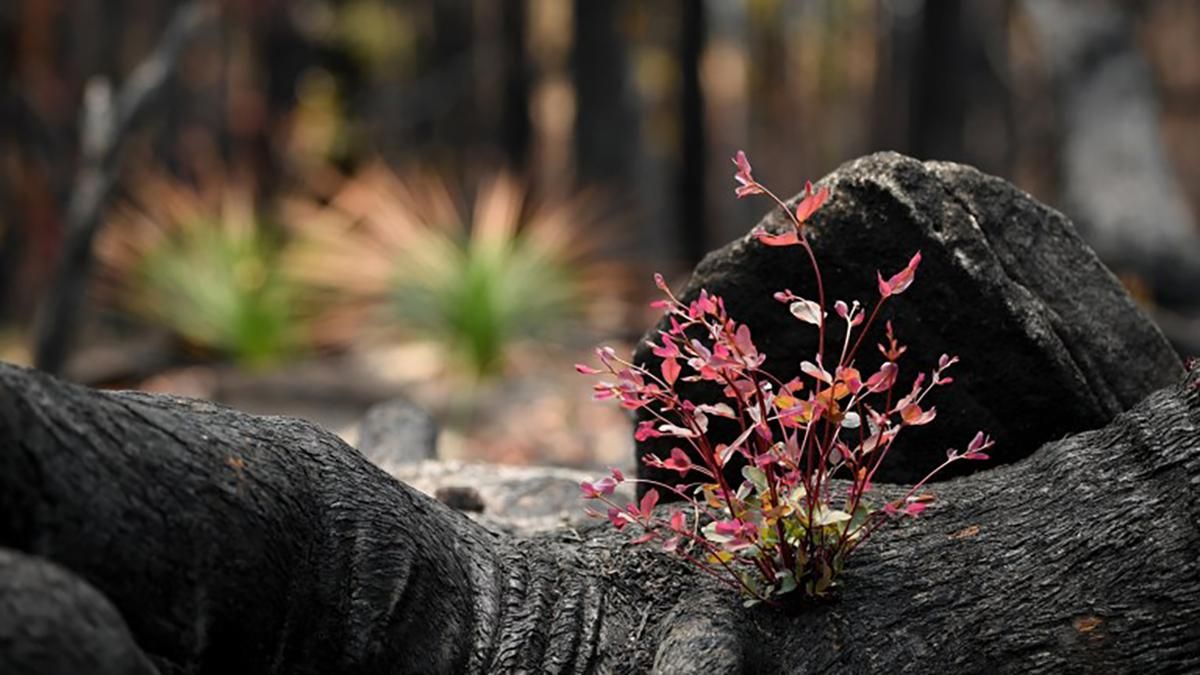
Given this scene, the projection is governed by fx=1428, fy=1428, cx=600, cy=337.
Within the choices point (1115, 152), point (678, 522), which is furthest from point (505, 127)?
point (678, 522)

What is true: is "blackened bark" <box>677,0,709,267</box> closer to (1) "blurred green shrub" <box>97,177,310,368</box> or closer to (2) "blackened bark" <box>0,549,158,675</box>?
(1) "blurred green shrub" <box>97,177,310,368</box>

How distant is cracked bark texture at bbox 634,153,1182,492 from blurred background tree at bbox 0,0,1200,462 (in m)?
6.84

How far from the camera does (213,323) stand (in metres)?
12.2

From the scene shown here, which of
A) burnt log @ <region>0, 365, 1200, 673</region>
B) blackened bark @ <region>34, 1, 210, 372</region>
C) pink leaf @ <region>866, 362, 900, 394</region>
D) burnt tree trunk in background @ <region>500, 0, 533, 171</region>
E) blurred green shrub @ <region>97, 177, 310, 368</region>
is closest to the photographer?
burnt log @ <region>0, 365, 1200, 673</region>

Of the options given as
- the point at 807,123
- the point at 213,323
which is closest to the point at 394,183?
the point at 213,323

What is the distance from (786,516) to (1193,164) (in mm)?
19108

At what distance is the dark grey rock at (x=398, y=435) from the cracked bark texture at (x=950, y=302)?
4.99ft

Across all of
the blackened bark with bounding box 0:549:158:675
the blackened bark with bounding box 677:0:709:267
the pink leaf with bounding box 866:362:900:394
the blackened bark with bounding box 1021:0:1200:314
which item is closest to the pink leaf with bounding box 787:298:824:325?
the pink leaf with bounding box 866:362:900:394

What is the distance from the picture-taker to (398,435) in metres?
5.00

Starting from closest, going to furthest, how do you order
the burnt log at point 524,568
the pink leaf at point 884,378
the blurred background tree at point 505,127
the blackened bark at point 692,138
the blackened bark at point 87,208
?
the burnt log at point 524,568 → the pink leaf at point 884,378 → the blackened bark at point 87,208 → the blurred background tree at point 505,127 → the blackened bark at point 692,138

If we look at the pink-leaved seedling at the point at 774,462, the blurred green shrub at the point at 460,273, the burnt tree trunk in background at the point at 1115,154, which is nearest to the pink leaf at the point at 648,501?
the pink-leaved seedling at the point at 774,462

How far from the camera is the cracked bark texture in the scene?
330cm

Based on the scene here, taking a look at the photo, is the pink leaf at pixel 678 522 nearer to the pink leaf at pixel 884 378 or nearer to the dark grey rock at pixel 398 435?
the pink leaf at pixel 884 378

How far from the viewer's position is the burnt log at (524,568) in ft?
7.13
